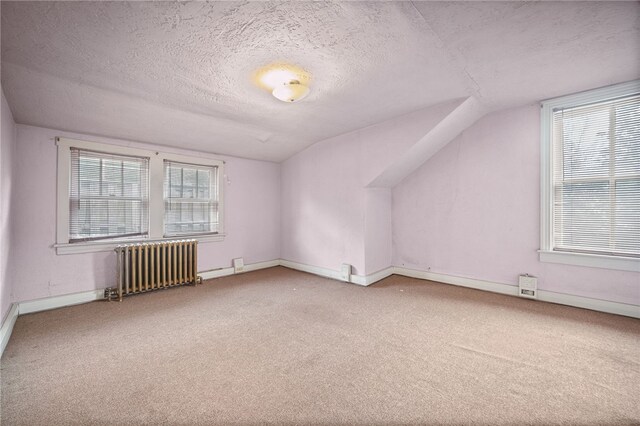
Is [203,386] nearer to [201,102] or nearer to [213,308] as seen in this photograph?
[213,308]

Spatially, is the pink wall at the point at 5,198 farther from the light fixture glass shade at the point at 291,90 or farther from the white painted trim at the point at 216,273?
the light fixture glass shade at the point at 291,90

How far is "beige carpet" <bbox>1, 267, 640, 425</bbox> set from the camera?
5.18 ft

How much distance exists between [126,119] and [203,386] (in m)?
3.15

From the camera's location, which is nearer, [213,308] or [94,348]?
[94,348]

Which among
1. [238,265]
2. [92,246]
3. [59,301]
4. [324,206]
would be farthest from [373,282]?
[59,301]

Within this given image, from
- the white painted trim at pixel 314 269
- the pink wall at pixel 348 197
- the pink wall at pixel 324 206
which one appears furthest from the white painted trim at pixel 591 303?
the white painted trim at pixel 314 269

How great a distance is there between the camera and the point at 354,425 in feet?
4.81

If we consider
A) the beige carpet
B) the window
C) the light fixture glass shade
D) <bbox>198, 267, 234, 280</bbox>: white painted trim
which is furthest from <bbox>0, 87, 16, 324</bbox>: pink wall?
the window

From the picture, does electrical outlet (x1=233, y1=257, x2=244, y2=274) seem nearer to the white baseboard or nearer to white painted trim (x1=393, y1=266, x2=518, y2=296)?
the white baseboard

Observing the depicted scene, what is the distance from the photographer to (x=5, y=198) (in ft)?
8.61

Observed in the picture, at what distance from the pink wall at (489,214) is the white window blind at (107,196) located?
168 inches

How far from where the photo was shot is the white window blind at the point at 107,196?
3494mm

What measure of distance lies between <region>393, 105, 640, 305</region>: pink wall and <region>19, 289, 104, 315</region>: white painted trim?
15.5 ft

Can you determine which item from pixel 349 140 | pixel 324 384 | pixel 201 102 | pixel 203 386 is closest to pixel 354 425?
pixel 324 384
